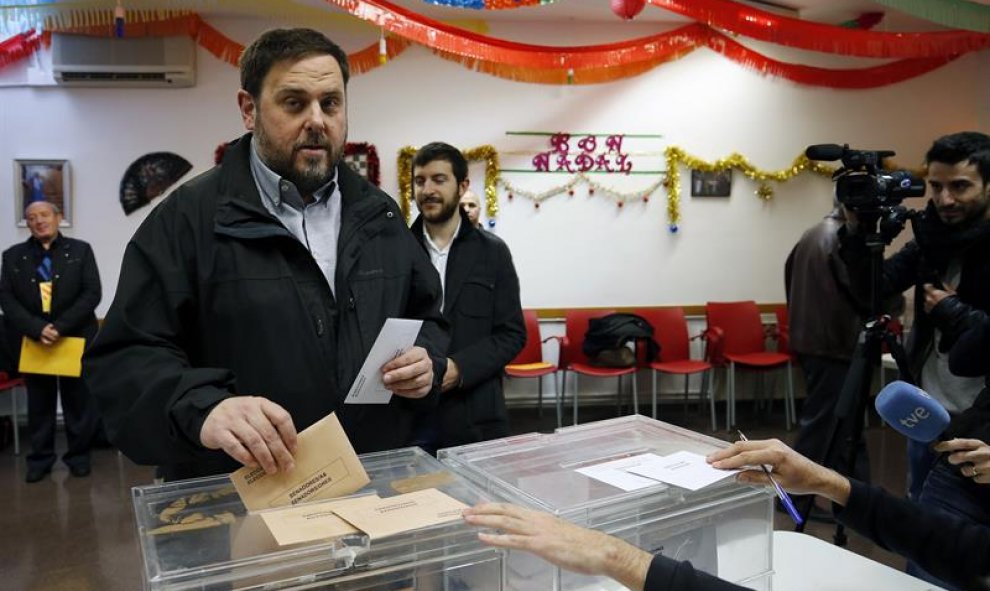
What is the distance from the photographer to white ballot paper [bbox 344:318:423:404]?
50.9 inches

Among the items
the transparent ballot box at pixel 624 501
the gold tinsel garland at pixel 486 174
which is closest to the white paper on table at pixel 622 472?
the transparent ballot box at pixel 624 501

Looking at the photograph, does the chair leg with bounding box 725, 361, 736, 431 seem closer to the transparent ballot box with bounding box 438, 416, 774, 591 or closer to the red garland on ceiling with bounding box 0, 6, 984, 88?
the red garland on ceiling with bounding box 0, 6, 984, 88

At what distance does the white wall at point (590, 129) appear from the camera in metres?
5.21

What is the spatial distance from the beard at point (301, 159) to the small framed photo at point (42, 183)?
182 inches

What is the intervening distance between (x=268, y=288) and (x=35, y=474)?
3.81 metres

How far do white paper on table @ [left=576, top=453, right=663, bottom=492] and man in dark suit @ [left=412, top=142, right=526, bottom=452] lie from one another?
0.99 m

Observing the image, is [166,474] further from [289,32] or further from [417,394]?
[289,32]

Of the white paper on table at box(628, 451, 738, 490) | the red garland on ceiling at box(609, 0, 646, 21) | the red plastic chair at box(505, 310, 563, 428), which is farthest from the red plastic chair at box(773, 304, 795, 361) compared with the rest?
the white paper on table at box(628, 451, 738, 490)

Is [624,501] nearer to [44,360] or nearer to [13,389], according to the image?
[44,360]

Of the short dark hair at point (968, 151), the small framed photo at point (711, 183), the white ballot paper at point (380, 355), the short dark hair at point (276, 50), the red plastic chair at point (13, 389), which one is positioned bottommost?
the red plastic chair at point (13, 389)

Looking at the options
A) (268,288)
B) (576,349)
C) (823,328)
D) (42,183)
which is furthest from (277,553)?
(42,183)

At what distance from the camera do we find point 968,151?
216 centimetres

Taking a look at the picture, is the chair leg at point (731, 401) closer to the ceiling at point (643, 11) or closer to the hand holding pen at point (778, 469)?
the ceiling at point (643, 11)

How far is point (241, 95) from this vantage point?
1455mm
